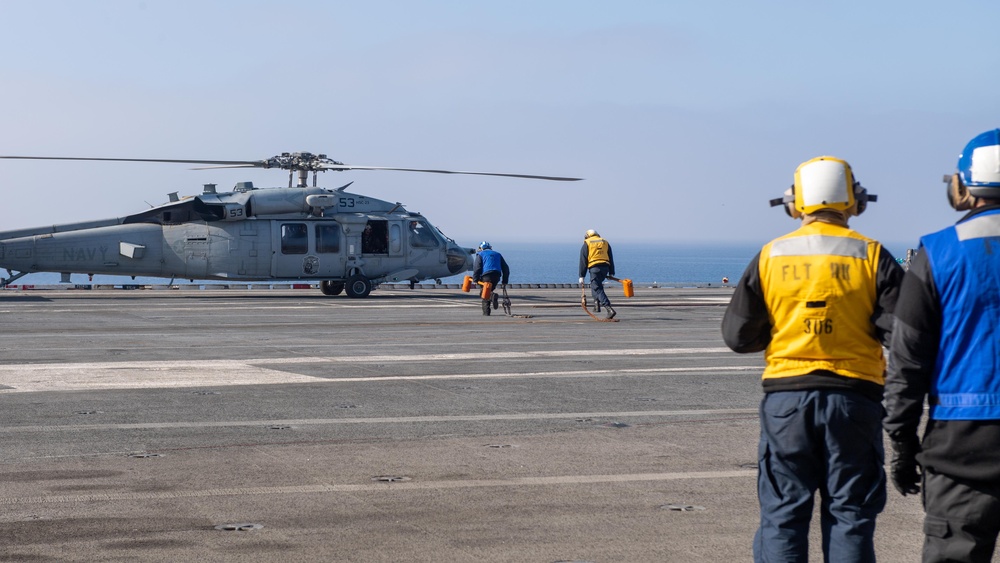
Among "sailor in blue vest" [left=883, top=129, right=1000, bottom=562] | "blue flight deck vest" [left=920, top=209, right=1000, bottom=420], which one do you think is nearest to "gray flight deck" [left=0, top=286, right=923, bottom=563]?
"sailor in blue vest" [left=883, top=129, right=1000, bottom=562]

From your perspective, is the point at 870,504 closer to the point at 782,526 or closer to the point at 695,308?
the point at 782,526

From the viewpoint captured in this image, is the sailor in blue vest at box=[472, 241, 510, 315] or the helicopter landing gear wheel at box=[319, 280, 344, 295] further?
the helicopter landing gear wheel at box=[319, 280, 344, 295]

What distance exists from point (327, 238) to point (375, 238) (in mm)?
1384

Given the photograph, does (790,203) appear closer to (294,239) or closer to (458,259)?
(294,239)

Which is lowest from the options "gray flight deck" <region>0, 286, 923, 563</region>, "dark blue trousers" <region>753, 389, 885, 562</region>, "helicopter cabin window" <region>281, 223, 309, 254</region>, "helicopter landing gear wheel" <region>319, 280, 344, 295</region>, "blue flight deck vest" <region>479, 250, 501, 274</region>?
"gray flight deck" <region>0, 286, 923, 563</region>

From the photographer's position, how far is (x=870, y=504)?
448 cm

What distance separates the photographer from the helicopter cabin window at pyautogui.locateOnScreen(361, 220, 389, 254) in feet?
104

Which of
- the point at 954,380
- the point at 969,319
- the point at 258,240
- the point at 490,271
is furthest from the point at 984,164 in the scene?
the point at 258,240

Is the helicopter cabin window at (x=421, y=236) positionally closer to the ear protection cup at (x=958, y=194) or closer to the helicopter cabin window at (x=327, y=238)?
the helicopter cabin window at (x=327, y=238)

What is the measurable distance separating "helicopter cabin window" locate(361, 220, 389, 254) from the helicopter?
0.03 meters

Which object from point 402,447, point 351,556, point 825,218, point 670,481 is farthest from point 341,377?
point 825,218

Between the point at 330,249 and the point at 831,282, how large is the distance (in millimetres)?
27120

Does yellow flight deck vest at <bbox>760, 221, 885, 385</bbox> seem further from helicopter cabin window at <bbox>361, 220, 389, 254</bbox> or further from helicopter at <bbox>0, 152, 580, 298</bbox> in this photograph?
helicopter cabin window at <bbox>361, 220, 389, 254</bbox>

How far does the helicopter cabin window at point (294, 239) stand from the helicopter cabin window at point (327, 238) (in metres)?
0.32
